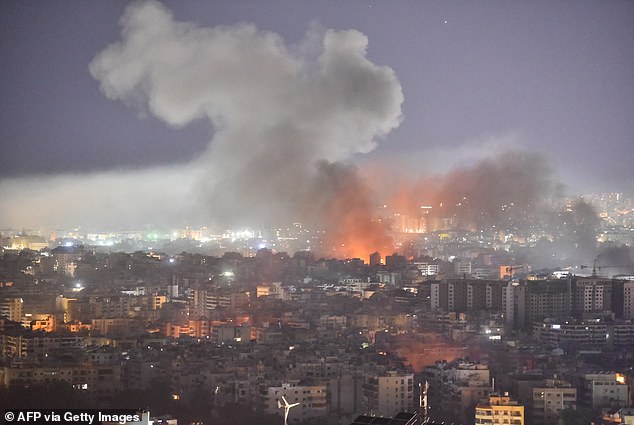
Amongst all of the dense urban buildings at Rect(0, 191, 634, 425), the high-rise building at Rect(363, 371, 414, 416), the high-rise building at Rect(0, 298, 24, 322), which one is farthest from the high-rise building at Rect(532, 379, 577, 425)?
the high-rise building at Rect(0, 298, 24, 322)

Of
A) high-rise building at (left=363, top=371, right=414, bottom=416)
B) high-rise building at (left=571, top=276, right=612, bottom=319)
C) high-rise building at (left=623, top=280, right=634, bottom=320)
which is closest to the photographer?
high-rise building at (left=363, top=371, right=414, bottom=416)

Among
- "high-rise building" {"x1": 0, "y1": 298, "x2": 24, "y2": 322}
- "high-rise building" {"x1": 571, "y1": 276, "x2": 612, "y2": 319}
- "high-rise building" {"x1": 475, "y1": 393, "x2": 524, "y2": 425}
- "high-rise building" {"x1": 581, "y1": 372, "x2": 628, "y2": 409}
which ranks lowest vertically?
"high-rise building" {"x1": 475, "y1": 393, "x2": 524, "y2": 425}

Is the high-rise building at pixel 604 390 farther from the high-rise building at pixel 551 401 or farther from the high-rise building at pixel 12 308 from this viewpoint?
the high-rise building at pixel 12 308

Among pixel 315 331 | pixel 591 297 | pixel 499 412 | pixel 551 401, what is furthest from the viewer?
pixel 591 297

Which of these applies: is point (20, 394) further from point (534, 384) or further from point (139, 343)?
point (534, 384)

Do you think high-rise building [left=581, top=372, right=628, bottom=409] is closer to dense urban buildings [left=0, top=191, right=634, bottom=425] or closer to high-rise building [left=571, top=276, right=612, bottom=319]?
dense urban buildings [left=0, top=191, right=634, bottom=425]

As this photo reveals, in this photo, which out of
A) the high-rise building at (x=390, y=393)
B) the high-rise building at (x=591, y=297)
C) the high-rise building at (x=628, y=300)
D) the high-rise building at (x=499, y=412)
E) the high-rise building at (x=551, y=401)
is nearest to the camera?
the high-rise building at (x=499, y=412)

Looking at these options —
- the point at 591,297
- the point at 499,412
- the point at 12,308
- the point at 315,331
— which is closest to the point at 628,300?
the point at 591,297

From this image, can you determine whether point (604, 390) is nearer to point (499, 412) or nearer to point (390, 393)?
point (499, 412)

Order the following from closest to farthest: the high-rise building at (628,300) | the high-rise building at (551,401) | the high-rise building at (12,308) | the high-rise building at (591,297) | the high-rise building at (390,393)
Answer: the high-rise building at (551,401) < the high-rise building at (390,393) < the high-rise building at (12,308) < the high-rise building at (628,300) < the high-rise building at (591,297)

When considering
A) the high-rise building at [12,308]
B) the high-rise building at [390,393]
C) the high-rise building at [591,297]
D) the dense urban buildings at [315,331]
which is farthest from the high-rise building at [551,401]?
the high-rise building at [12,308]

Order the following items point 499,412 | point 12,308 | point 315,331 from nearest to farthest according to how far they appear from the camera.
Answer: point 499,412 < point 315,331 < point 12,308

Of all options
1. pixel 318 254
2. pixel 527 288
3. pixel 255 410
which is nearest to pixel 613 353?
pixel 527 288

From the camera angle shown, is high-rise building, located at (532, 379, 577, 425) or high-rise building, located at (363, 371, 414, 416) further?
high-rise building, located at (363, 371, 414, 416)
